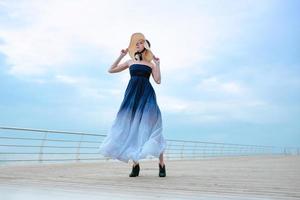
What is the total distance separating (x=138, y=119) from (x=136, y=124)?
0.22 feet

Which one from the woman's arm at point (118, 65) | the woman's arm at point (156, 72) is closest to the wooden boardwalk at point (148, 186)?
the woman's arm at point (156, 72)

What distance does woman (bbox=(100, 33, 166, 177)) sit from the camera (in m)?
5.29

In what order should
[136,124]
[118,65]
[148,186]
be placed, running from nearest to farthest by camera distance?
[148,186], [136,124], [118,65]

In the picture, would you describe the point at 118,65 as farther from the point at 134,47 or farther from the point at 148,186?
the point at 148,186

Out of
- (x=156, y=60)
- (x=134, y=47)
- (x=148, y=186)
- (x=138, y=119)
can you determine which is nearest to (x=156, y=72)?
(x=156, y=60)

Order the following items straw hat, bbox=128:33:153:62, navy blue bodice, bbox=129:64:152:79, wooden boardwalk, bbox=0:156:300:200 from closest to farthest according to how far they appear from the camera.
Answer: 1. wooden boardwalk, bbox=0:156:300:200
2. navy blue bodice, bbox=129:64:152:79
3. straw hat, bbox=128:33:153:62

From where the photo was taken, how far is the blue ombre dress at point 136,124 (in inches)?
208

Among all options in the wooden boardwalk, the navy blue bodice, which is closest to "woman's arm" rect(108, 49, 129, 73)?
the navy blue bodice

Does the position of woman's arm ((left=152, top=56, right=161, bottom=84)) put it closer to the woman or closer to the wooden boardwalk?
the woman

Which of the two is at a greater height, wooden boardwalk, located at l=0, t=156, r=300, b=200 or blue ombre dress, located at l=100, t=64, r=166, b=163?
blue ombre dress, located at l=100, t=64, r=166, b=163

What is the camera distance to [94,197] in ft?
9.12

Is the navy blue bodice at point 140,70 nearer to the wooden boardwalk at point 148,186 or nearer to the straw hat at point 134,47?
the straw hat at point 134,47

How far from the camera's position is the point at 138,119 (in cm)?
540

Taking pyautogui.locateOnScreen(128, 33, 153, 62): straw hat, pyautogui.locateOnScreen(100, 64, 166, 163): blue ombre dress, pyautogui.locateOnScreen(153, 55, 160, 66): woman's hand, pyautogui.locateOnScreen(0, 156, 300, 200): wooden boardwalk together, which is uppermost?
pyautogui.locateOnScreen(128, 33, 153, 62): straw hat
